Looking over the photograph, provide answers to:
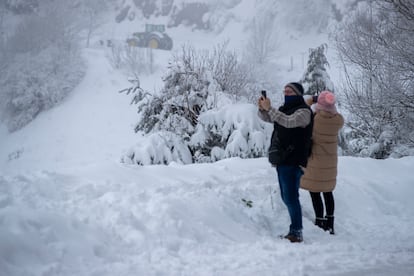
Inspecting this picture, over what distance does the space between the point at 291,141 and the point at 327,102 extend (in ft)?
2.69

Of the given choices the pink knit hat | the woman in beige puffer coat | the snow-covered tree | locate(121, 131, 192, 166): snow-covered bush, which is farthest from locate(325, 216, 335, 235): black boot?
the snow-covered tree

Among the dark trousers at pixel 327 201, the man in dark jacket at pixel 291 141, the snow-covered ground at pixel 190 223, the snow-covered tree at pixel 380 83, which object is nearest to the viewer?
the snow-covered ground at pixel 190 223

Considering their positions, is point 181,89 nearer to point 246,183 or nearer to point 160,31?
point 246,183

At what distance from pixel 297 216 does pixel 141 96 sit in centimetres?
767

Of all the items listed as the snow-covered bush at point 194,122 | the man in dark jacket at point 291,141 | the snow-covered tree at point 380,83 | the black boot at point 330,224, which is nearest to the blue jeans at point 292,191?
the man in dark jacket at point 291,141

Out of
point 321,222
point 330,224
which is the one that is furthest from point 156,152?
point 330,224

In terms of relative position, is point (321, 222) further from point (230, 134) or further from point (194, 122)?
point (194, 122)

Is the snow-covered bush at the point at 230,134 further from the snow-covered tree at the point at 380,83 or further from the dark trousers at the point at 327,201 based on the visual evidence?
the dark trousers at the point at 327,201

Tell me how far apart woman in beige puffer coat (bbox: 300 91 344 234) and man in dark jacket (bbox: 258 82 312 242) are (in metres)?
0.48

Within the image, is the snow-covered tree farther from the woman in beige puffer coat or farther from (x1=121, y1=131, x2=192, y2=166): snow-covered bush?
(x1=121, y1=131, x2=192, y2=166): snow-covered bush

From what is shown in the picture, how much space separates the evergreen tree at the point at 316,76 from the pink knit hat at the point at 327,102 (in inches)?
466

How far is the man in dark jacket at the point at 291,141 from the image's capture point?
11.7ft

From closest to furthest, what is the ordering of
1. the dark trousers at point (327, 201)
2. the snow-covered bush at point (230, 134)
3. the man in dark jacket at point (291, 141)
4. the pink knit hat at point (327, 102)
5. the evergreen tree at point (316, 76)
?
the man in dark jacket at point (291, 141) → the pink knit hat at point (327, 102) → the dark trousers at point (327, 201) → the snow-covered bush at point (230, 134) → the evergreen tree at point (316, 76)

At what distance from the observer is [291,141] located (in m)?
3.65
